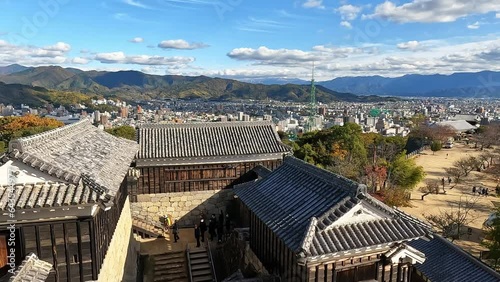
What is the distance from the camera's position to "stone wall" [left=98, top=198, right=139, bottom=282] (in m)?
10.7

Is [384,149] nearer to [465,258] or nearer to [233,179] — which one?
[233,179]

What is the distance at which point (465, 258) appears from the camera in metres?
13.4

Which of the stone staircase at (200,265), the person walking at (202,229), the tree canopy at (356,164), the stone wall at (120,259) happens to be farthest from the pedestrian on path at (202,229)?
the tree canopy at (356,164)

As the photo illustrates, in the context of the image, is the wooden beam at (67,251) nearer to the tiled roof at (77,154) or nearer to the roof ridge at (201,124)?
the tiled roof at (77,154)

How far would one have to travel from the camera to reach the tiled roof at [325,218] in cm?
915

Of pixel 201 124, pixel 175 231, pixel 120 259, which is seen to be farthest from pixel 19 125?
pixel 120 259

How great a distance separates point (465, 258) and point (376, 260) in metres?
5.84

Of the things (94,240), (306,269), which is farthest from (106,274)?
(306,269)

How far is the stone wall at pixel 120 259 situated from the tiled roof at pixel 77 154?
94.9 inches

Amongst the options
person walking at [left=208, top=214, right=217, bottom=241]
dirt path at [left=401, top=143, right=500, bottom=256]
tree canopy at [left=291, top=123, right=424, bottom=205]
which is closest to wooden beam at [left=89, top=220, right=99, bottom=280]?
person walking at [left=208, top=214, right=217, bottom=241]

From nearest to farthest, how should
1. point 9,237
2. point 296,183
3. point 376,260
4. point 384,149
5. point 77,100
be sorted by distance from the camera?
→ point 9,237 < point 376,260 < point 296,183 < point 384,149 < point 77,100

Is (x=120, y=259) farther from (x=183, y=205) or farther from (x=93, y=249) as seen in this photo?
(x=183, y=205)

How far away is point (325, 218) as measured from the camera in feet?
31.3

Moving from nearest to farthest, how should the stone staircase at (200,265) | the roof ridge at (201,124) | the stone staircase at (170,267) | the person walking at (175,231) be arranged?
1. the stone staircase at (200,265)
2. the stone staircase at (170,267)
3. the person walking at (175,231)
4. the roof ridge at (201,124)
